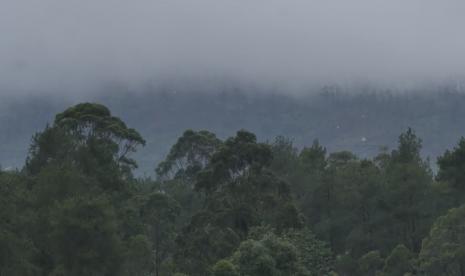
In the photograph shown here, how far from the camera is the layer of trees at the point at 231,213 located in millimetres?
56250

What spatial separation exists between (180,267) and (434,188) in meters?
23.5

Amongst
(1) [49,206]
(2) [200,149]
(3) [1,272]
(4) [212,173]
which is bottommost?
(3) [1,272]

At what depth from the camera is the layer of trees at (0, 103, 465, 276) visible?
185 ft

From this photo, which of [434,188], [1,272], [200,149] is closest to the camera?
[1,272]

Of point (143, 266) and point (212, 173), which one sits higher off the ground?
point (212, 173)

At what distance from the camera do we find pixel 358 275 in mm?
76125

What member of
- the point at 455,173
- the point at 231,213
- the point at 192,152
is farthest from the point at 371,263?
the point at 192,152

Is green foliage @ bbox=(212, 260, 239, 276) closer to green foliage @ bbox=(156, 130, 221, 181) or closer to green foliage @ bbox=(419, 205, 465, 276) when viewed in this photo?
green foliage @ bbox=(419, 205, 465, 276)

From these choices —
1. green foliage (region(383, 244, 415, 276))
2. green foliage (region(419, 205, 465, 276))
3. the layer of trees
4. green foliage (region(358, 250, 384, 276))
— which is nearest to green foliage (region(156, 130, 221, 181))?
the layer of trees

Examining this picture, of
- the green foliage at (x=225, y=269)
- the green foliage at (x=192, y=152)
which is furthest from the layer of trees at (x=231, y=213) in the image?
the green foliage at (x=192, y=152)

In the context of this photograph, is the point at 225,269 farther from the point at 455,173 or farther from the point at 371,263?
the point at 455,173

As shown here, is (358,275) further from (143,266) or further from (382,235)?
(143,266)

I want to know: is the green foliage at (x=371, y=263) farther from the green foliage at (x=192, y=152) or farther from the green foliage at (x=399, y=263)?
the green foliage at (x=192, y=152)

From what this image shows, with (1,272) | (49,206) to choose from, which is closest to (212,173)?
(49,206)
